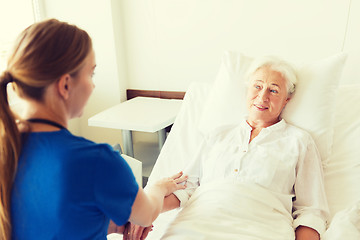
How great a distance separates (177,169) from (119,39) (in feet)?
3.91

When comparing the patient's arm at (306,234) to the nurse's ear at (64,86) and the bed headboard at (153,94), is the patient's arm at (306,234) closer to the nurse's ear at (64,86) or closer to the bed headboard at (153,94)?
the nurse's ear at (64,86)

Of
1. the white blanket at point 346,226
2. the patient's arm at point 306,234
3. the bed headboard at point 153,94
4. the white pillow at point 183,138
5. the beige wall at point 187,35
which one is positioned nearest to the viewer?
the white blanket at point 346,226

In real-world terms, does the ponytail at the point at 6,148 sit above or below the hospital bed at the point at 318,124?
above

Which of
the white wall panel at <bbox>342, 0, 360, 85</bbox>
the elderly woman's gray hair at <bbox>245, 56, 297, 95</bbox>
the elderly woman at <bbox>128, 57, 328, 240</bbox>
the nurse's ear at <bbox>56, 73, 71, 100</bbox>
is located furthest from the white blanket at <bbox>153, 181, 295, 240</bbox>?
the white wall panel at <bbox>342, 0, 360, 85</bbox>

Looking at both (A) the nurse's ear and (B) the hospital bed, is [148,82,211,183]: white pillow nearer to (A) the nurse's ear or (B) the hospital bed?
(B) the hospital bed

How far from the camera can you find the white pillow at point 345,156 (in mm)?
1359

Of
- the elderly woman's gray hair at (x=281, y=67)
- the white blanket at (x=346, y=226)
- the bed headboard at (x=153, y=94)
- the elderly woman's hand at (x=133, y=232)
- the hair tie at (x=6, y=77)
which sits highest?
the hair tie at (x=6, y=77)

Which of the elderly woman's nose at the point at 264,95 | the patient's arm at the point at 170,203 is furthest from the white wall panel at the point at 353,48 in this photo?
the patient's arm at the point at 170,203

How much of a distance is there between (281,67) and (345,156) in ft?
1.65

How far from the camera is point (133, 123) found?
6.24 ft

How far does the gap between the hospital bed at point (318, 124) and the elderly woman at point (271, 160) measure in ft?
0.25

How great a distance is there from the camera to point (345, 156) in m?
1.48

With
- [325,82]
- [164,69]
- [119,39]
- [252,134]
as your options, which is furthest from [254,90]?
[119,39]

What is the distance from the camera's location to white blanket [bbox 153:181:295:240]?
3.59 ft
